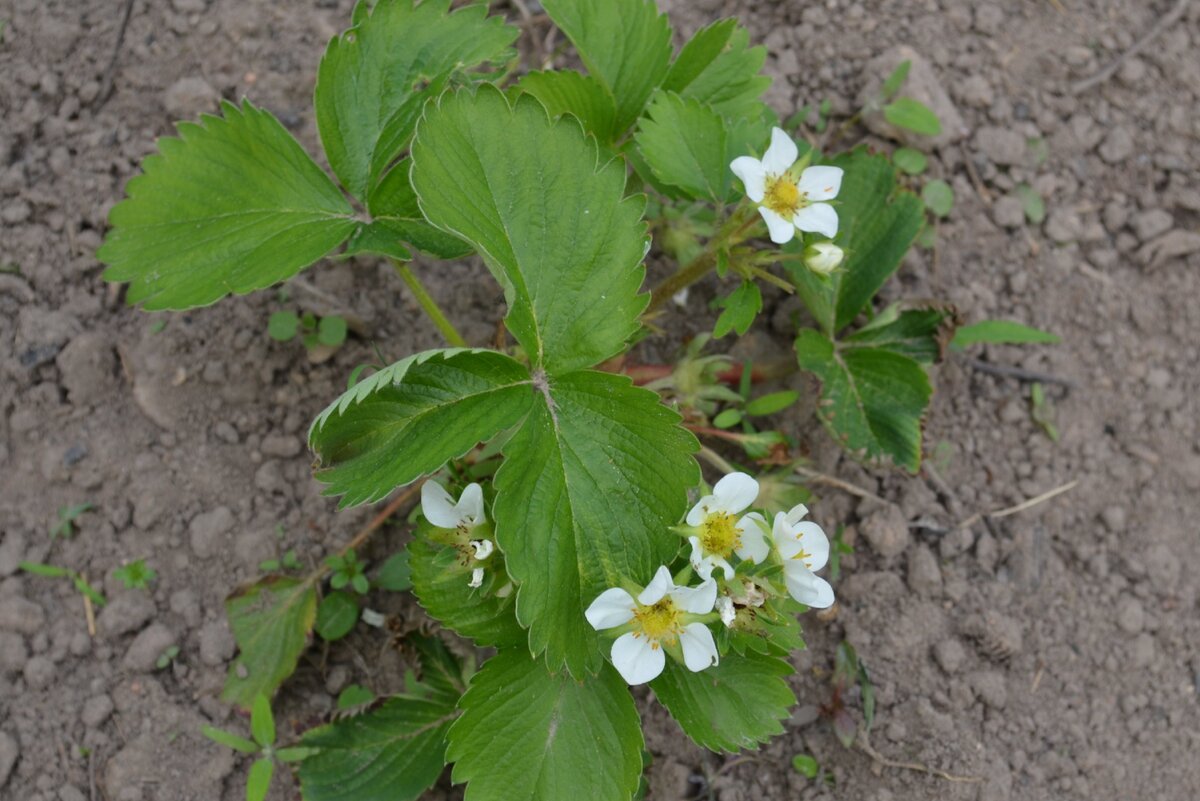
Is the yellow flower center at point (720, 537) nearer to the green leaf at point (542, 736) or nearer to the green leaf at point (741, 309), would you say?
the green leaf at point (542, 736)

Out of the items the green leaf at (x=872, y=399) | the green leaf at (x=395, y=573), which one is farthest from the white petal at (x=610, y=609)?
the green leaf at (x=872, y=399)

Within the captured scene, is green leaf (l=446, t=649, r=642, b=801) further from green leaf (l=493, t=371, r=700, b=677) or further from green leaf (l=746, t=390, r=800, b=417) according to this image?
green leaf (l=746, t=390, r=800, b=417)

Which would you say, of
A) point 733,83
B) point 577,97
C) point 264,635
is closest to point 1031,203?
point 733,83

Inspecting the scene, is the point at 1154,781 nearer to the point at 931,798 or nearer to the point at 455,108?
the point at 931,798

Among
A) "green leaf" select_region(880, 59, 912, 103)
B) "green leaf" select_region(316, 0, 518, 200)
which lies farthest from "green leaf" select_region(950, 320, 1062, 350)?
"green leaf" select_region(316, 0, 518, 200)

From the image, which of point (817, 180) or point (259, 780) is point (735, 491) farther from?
point (259, 780)

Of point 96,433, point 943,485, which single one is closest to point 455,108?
point 96,433

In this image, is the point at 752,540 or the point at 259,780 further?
the point at 259,780
